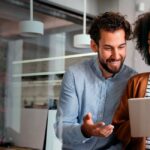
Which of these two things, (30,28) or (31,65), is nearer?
(30,28)

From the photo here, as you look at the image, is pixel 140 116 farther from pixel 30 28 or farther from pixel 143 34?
pixel 30 28

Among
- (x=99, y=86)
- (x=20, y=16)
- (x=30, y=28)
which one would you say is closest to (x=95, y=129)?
(x=99, y=86)

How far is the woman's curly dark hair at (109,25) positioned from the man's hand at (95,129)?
41 cm

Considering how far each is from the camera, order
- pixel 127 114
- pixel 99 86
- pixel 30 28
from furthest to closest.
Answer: pixel 30 28 < pixel 99 86 < pixel 127 114

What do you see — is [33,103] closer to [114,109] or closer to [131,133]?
[114,109]

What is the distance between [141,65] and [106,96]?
1944mm

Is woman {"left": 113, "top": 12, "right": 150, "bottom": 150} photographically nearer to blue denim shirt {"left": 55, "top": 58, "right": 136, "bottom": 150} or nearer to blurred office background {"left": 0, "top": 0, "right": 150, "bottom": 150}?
blue denim shirt {"left": 55, "top": 58, "right": 136, "bottom": 150}

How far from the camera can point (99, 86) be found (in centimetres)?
134

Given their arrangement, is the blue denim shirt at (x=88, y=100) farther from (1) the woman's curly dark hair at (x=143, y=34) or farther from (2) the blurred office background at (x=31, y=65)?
(2) the blurred office background at (x=31, y=65)

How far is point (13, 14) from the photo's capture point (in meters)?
2.62

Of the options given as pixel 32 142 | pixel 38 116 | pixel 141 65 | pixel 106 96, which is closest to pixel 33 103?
pixel 38 116

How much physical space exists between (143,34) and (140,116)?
451 millimetres

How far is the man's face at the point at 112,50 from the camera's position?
127cm

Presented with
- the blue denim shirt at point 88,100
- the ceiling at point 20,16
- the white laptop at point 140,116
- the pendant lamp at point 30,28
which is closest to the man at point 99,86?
the blue denim shirt at point 88,100
